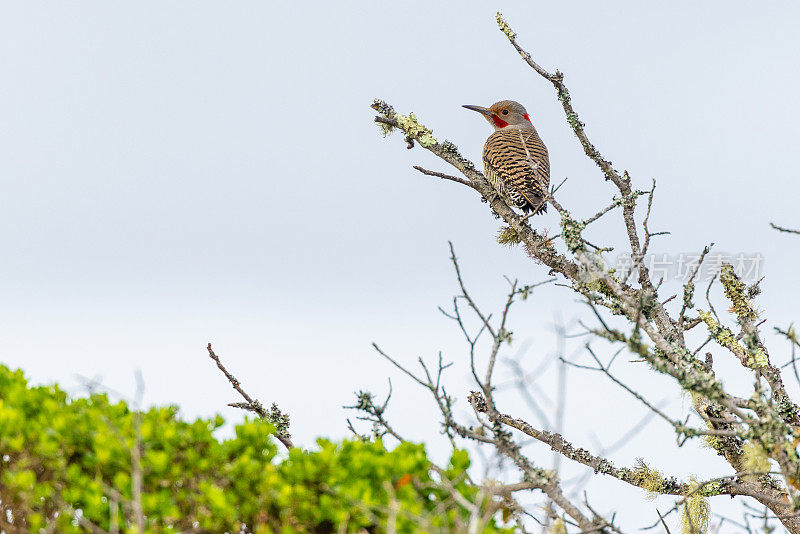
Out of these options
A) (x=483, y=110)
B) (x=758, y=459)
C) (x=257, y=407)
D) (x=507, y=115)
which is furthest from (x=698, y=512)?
(x=483, y=110)

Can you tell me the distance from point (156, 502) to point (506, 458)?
1.65 m

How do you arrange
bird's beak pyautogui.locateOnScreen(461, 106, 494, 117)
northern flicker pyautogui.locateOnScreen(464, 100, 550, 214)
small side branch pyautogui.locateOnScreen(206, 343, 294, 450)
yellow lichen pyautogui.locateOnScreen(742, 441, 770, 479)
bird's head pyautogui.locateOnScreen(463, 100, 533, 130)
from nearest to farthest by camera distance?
yellow lichen pyautogui.locateOnScreen(742, 441, 770, 479) → small side branch pyautogui.locateOnScreen(206, 343, 294, 450) → northern flicker pyautogui.locateOnScreen(464, 100, 550, 214) → bird's head pyautogui.locateOnScreen(463, 100, 533, 130) → bird's beak pyautogui.locateOnScreen(461, 106, 494, 117)

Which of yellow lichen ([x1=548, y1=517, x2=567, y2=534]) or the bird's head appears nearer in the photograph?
yellow lichen ([x1=548, y1=517, x2=567, y2=534])

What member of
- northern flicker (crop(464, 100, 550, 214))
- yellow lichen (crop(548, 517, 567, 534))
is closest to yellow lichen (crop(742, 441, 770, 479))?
yellow lichen (crop(548, 517, 567, 534))

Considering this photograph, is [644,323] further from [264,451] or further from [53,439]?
[53,439]

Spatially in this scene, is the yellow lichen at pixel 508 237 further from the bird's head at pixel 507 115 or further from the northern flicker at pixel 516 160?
the bird's head at pixel 507 115

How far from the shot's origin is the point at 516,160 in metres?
6.70

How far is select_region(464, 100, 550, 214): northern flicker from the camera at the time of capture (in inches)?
249

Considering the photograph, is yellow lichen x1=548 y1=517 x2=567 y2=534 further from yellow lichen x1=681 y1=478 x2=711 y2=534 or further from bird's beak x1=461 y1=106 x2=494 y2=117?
bird's beak x1=461 y1=106 x2=494 y2=117

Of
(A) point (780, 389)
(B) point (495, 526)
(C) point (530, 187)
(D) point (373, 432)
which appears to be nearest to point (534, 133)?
(C) point (530, 187)

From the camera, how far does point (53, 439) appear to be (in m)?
3.04

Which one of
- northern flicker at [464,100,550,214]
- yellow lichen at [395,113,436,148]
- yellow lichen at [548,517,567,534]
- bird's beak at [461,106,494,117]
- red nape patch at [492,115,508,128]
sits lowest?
yellow lichen at [548,517,567,534]

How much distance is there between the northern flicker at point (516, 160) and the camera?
6320 mm

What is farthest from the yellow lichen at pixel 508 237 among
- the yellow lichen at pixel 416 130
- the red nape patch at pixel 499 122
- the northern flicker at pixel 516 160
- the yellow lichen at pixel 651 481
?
the red nape patch at pixel 499 122
